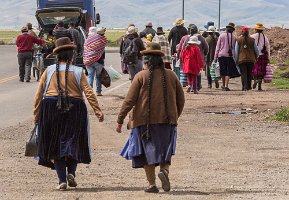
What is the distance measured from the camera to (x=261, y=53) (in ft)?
94.9

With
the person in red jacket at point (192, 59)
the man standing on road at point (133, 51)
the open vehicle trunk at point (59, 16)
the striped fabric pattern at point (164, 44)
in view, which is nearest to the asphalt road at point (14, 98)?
the open vehicle trunk at point (59, 16)

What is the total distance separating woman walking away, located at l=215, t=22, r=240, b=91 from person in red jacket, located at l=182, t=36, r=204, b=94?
926 mm

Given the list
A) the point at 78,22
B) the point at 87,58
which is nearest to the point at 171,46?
the point at 87,58

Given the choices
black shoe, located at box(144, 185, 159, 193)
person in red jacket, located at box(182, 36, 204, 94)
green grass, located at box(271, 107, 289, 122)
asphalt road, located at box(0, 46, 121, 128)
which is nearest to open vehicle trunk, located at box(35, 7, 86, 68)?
asphalt road, located at box(0, 46, 121, 128)

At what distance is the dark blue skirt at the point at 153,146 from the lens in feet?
40.0

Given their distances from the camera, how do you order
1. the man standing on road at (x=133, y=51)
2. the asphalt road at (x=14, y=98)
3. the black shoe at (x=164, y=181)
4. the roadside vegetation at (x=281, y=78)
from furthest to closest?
1. the roadside vegetation at (x=281, y=78)
2. the man standing on road at (x=133, y=51)
3. the asphalt road at (x=14, y=98)
4. the black shoe at (x=164, y=181)

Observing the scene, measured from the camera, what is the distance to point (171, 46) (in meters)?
30.6

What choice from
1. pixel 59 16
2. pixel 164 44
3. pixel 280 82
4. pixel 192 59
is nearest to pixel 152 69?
pixel 192 59

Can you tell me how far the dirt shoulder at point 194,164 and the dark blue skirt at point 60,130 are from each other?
0.42 m

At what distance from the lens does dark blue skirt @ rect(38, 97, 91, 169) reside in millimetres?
12312

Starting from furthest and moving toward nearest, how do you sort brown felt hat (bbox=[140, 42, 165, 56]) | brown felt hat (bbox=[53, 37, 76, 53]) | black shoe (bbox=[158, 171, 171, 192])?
brown felt hat (bbox=[53, 37, 76, 53]), brown felt hat (bbox=[140, 42, 165, 56]), black shoe (bbox=[158, 171, 171, 192])

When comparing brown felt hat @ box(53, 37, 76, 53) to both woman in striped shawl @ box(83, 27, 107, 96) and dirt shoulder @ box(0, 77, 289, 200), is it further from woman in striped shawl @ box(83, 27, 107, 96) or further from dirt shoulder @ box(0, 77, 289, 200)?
woman in striped shawl @ box(83, 27, 107, 96)

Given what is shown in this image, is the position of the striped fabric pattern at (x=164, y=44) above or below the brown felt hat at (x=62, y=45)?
below

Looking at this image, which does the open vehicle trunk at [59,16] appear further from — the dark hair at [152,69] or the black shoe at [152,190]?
the black shoe at [152,190]
